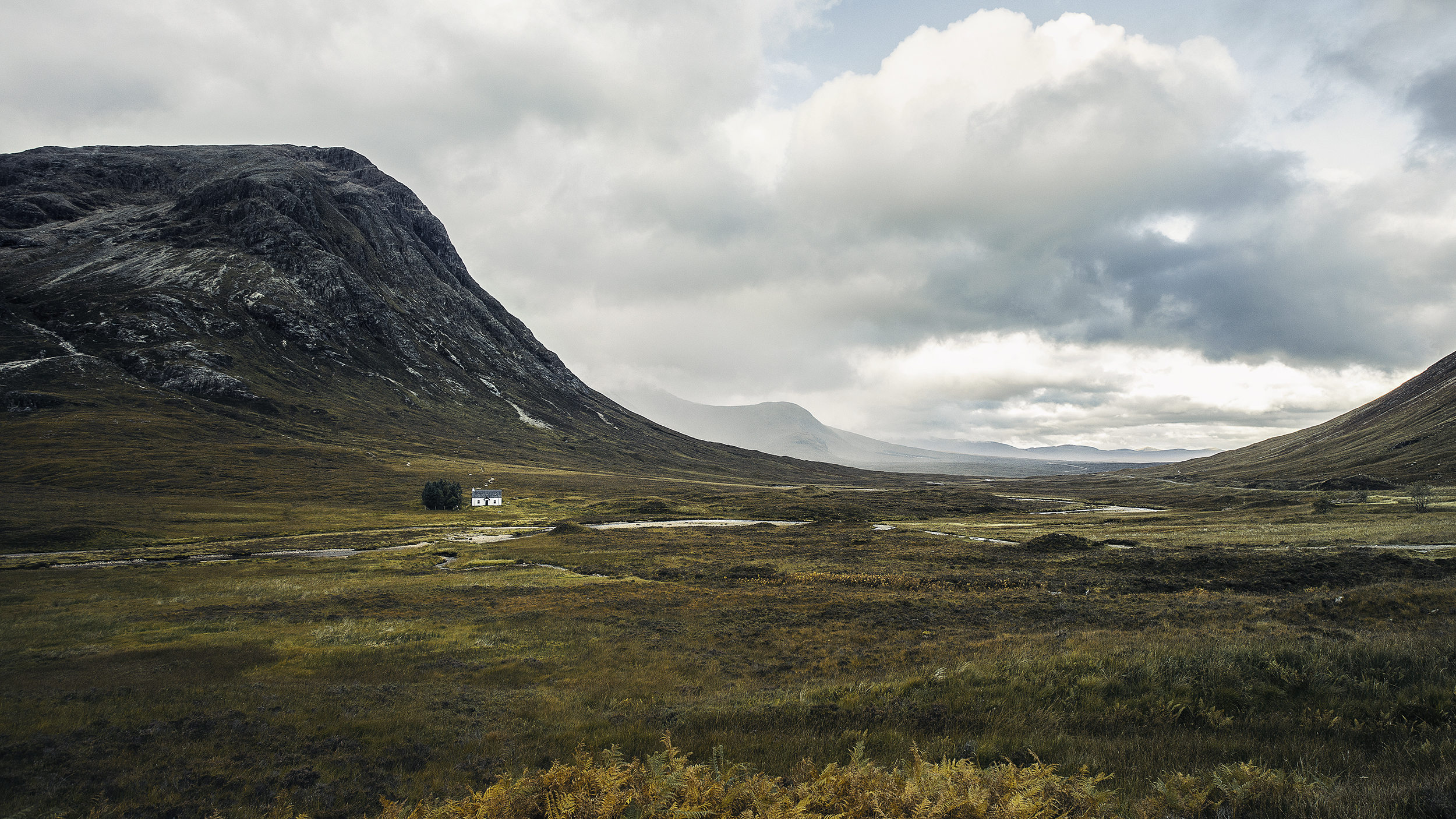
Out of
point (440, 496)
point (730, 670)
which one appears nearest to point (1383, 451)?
point (730, 670)

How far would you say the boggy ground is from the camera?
1013cm

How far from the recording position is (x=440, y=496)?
4023 inches

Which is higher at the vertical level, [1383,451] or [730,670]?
[1383,451]

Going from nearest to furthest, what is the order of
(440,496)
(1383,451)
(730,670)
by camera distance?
(730,670), (440,496), (1383,451)

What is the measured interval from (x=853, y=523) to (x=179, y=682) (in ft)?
286

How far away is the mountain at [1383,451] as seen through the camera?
4122 inches

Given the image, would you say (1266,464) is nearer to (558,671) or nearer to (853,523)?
(853,523)

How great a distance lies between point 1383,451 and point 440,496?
208539 mm

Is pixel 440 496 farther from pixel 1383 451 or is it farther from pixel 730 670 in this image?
pixel 1383 451

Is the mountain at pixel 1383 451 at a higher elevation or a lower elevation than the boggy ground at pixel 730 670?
higher

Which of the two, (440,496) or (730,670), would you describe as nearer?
(730,670)

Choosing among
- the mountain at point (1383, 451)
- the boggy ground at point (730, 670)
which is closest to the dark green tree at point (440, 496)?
the boggy ground at point (730, 670)

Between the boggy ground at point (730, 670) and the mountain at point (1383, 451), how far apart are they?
90.3 m

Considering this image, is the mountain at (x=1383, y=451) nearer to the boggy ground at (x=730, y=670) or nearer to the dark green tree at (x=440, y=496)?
the boggy ground at (x=730, y=670)
